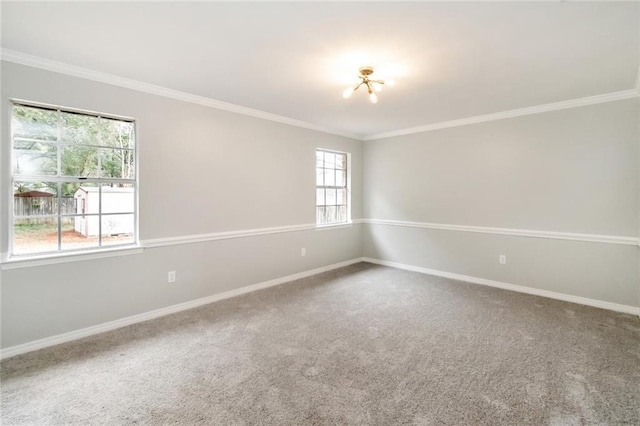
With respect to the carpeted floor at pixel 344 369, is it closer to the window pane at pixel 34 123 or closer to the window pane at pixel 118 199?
the window pane at pixel 118 199

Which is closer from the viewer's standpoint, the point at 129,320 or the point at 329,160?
the point at 129,320

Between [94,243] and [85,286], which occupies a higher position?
[94,243]

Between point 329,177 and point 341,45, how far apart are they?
3167 mm

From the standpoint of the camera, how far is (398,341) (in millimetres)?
2682

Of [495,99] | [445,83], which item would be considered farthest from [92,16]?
[495,99]

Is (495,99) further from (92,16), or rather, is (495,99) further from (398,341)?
(92,16)

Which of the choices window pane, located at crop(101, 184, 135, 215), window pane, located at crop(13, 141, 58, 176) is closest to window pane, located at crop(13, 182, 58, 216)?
window pane, located at crop(13, 141, 58, 176)

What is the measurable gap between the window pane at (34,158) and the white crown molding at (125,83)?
66 centimetres

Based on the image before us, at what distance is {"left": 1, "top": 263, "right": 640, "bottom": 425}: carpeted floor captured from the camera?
180 cm

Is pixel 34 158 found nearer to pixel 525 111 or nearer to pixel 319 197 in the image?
pixel 319 197

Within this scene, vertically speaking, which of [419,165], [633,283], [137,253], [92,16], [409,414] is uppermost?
[92,16]

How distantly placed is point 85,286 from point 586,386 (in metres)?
4.11

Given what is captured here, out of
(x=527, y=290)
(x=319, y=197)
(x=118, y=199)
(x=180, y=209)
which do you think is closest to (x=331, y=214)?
(x=319, y=197)

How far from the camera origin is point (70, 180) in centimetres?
272
